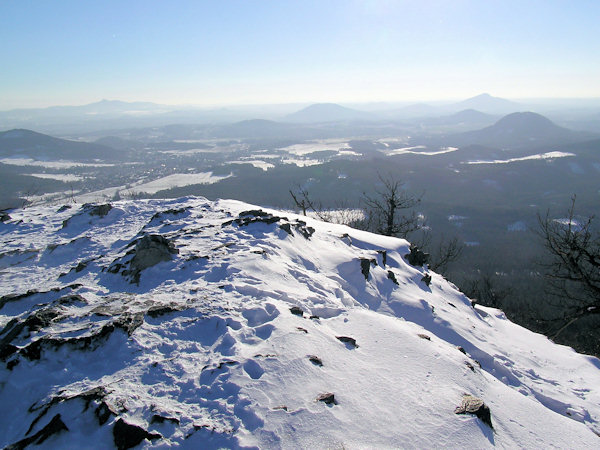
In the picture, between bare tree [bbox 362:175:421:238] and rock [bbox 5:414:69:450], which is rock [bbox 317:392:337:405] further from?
bare tree [bbox 362:175:421:238]

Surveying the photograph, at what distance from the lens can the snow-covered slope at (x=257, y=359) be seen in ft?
14.6

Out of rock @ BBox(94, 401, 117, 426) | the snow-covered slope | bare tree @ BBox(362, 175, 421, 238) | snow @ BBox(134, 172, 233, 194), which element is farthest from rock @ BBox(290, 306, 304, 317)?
snow @ BBox(134, 172, 233, 194)

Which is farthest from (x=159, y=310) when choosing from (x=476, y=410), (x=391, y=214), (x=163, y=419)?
(x=391, y=214)

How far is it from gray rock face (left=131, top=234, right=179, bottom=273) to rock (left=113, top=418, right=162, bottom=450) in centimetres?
596

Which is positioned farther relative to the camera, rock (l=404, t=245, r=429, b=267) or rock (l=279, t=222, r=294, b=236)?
rock (l=404, t=245, r=429, b=267)

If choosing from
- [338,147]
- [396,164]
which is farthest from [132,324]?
[338,147]

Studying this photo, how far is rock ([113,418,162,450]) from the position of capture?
4052 millimetres

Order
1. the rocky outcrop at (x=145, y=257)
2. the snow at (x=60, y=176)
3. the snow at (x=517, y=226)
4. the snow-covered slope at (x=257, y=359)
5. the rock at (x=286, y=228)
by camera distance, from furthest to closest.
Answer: the snow at (x=60, y=176)
the snow at (x=517, y=226)
the rock at (x=286, y=228)
the rocky outcrop at (x=145, y=257)
the snow-covered slope at (x=257, y=359)

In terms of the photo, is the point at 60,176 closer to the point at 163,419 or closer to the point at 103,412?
the point at 103,412

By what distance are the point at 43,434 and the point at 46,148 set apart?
18985 cm

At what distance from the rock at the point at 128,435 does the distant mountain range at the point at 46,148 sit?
175 m

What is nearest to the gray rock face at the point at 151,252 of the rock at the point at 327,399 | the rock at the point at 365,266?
the rock at the point at 365,266

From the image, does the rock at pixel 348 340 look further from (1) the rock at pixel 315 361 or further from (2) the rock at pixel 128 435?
(2) the rock at pixel 128 435

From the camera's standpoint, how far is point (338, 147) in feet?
630
